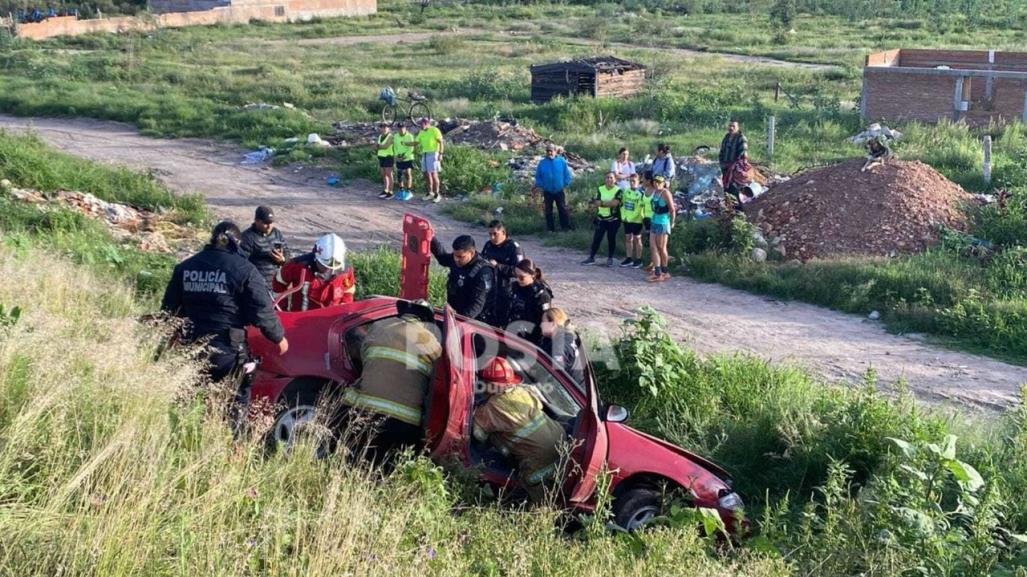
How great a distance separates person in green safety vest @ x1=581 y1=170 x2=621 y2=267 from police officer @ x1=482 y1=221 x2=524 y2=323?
13.4 ft

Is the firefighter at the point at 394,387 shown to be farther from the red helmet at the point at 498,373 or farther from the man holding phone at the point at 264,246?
the man holding phone at the point at 264,246

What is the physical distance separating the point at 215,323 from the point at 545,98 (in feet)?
74.4

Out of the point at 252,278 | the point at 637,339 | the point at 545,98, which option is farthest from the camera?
the point at 545,98

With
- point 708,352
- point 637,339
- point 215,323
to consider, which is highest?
point 215,323

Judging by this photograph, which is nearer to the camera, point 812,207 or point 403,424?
point 403,424

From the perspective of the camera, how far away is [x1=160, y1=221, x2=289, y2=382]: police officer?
7262mm

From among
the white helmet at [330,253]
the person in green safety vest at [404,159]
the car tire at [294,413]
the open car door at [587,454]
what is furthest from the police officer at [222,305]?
the person in green safety vest at [404,159]

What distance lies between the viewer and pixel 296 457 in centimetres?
561

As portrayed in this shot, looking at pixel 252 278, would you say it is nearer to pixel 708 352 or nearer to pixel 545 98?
pixel 708 352

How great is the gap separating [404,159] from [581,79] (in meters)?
10.7

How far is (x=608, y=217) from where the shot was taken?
607 inches

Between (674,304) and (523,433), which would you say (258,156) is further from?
(523,433)

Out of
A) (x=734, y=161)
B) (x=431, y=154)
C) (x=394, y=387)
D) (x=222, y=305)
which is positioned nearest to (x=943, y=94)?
(x=734, y=161)

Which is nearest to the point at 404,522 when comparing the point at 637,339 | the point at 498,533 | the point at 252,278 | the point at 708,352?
the point at 498,533
